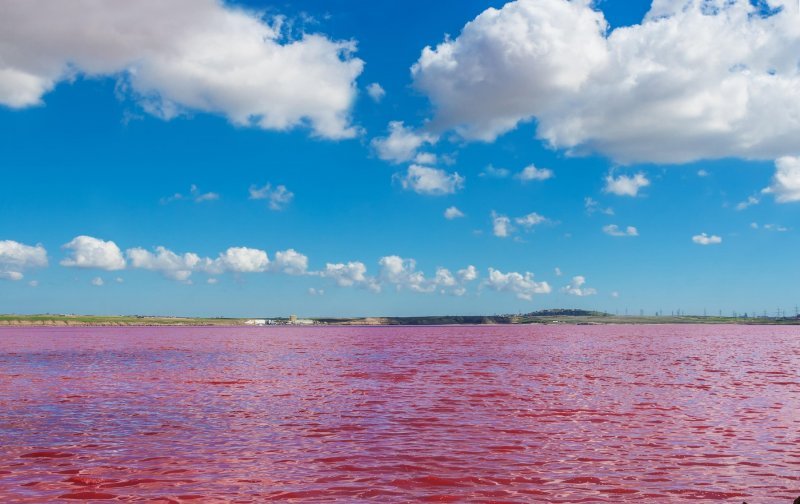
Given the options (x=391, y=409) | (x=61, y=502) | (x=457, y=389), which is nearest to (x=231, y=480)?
(x=61, y=502)

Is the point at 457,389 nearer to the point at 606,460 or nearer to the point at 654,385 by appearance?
the point at 654,385

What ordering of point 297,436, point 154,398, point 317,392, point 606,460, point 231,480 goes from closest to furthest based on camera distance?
point 231,480
point 606,460
point 297,436
point 154,398
point 317,392

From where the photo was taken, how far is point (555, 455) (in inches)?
782

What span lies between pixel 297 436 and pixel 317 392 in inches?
527

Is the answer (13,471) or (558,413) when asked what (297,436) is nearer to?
(13,471)

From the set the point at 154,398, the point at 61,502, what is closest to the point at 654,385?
the point at 154,398

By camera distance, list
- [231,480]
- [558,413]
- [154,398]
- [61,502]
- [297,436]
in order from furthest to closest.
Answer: [154,398], [558,413], [297,436], [231,480], [61,502]

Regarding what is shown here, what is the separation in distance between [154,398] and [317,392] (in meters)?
8.89

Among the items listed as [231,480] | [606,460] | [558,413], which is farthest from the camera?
[558,413]

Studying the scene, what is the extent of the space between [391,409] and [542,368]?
2814 cm

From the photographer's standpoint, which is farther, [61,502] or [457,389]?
[457,389]

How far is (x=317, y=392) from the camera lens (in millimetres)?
36312

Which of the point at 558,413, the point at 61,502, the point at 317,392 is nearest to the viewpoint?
the point at 61,502

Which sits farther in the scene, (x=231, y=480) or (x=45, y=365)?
(x=45, y=365)
